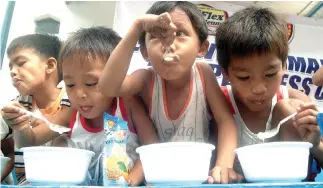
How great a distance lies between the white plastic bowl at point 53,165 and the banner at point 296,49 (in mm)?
1054

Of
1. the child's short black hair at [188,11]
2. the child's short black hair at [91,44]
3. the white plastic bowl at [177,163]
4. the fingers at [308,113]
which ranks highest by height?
the child's short black hair at [188,11]

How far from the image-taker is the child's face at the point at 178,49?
3.53 ft

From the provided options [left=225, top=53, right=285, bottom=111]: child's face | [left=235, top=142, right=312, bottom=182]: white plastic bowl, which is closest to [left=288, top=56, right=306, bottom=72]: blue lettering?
[left=225, top=53, right=285, bottom=111]: child's face

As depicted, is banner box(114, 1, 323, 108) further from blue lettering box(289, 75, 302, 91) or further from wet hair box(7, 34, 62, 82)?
wet hair box(7, 34, 62, 82)

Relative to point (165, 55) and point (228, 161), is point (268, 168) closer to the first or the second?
point (228, 161)

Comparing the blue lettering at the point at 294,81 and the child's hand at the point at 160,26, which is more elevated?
the child's hand at the point at 160,26

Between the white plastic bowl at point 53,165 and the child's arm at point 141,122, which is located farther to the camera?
the child's arm at point 141,122

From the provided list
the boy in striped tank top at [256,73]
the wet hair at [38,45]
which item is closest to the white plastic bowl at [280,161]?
the boy in striped tank top at [256,73]

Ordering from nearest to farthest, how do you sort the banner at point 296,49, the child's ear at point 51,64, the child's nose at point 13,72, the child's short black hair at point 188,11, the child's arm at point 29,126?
the child's arm at point 29,126 → the child's short black hair at point 188,11 → the child's nose at point 13,72 → the child's ear at point 51,64 → the banner at point 296,49

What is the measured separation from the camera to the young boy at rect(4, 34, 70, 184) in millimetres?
1444

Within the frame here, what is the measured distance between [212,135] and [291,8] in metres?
1.31

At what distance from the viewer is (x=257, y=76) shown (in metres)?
1.10

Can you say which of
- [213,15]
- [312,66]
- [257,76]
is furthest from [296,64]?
[257,76]

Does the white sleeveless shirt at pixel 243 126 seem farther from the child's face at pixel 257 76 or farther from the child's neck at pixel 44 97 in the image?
the child's neck at pixel 44 97
